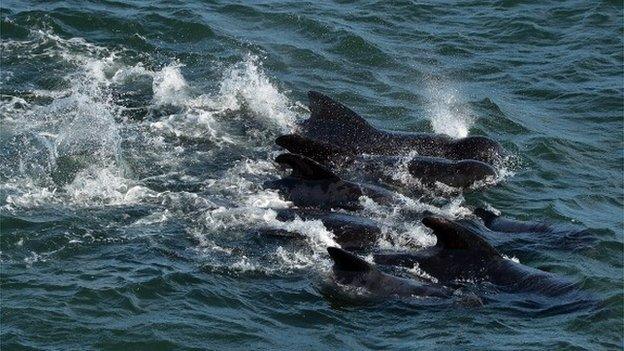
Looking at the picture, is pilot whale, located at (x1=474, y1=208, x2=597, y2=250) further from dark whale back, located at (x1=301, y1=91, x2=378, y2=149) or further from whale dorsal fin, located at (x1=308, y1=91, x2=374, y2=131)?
whale dorsal fin, located at (x1=308, y1=91, x2=374, y2=131)

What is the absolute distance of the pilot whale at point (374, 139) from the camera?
56.7 ft

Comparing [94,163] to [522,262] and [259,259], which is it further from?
[522,262]

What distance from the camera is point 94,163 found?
16234mm

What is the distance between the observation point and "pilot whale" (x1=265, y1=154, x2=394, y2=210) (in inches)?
597

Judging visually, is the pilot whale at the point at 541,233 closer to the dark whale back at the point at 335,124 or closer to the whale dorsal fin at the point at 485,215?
the whale dorsal fin at the point at 485,215

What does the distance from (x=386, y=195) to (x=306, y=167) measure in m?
1.11

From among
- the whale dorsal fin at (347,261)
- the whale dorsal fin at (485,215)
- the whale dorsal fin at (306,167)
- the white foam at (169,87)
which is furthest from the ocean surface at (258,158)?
the whale dorsal fin at (306,167)

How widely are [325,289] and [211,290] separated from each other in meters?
1.21

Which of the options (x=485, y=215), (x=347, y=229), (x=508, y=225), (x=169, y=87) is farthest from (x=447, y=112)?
(x=347, y=229)

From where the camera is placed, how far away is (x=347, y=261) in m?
12.7

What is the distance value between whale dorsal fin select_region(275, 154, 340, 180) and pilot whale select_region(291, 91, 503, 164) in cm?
179

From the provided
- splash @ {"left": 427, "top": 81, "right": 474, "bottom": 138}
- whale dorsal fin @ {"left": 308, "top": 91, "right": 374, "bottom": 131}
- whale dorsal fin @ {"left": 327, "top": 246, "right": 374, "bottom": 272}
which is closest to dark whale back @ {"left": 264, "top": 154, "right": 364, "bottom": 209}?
whale dorsal fin @ {"left": 308, "top": 91, "right": 374, "bottom": 131}

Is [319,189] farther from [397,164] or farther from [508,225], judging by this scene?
[508,225]

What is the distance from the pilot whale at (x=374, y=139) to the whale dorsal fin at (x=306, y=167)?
1789mm
